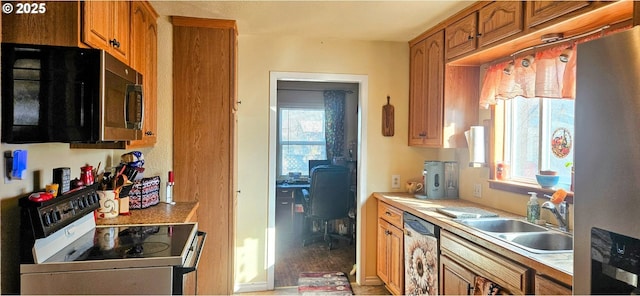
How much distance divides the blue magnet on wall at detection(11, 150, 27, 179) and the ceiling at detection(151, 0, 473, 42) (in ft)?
4.74

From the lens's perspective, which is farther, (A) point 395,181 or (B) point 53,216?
(A) point 395,181

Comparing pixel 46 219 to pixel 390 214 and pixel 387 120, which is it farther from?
pixel 387 120

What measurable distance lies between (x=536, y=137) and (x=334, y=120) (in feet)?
10.9

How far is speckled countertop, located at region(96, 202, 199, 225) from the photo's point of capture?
1.95 m

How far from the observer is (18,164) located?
1380 mm

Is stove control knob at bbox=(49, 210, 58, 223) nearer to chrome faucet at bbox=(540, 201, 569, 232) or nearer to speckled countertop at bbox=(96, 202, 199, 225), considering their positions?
speckled countertop at bbox=(96, 202, 199, 225)

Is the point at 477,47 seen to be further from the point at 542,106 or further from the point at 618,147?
the point at 618,147

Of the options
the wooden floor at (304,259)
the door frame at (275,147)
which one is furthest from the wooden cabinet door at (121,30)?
the wooden floor at (304,259)

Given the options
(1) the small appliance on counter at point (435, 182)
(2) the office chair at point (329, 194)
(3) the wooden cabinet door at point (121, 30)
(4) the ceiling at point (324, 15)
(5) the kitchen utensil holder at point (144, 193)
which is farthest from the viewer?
(2) the office chair at point (329, 194)

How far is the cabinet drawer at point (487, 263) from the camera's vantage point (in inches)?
60.5

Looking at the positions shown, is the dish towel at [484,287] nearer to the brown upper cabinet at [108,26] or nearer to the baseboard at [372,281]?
the baseboard at [372,281]

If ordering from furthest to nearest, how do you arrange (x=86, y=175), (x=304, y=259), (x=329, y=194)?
(x=329, y=194)
(x=304, y=259)
(x=86, y=175)

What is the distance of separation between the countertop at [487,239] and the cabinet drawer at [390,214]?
5cm

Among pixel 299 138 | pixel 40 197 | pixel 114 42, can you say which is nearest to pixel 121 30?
pixel 114 42
